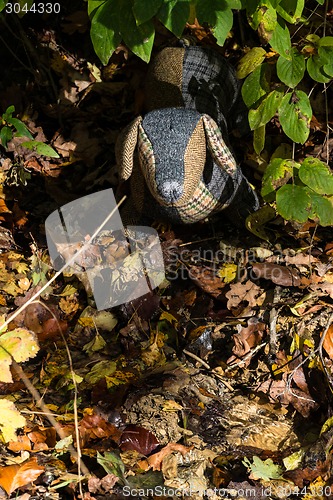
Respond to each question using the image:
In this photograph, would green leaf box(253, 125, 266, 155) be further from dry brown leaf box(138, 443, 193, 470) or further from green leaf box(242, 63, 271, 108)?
dry brown leaf box(138, 443, 193, 470)

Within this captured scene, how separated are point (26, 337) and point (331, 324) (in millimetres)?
1296

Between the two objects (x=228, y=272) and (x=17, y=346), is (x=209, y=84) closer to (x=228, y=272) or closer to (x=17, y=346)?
(x=228, y=272)

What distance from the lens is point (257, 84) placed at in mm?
2439

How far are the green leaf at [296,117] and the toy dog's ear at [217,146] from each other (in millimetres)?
395

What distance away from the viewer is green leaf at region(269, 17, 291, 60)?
2207mm

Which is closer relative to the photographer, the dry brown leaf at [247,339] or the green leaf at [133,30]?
the green leaf at [133,30]

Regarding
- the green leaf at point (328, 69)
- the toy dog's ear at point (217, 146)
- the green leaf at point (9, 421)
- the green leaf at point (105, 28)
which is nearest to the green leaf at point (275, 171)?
the toy dog's ear at point (217, 146)

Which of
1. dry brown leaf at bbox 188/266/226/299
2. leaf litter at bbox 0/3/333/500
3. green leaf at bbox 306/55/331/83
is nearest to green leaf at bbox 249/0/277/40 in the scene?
green leaf at bbox 306/55/331/83

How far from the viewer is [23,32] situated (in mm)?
3834

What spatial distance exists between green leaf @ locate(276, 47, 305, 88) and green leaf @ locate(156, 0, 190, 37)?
0.56m

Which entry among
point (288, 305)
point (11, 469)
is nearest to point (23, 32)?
point (288, 305)

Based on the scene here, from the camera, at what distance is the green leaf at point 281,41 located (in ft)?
7.24

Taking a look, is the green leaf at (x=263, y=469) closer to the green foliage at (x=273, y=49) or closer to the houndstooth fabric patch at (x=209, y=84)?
the green foliage at (x=273, y=49)

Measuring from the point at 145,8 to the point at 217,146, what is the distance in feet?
3.17
